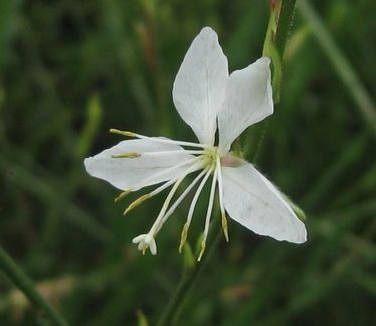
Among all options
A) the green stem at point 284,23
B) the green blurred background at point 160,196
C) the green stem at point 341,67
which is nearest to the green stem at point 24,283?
the green stem at point 284,23

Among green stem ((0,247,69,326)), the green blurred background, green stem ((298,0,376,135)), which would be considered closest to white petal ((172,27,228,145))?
green stem ((0,247,69,326))

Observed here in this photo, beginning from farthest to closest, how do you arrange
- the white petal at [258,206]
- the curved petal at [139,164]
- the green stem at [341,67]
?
the green stem at [341,67], the curved petal at [139,164], the white petal at [258,206]

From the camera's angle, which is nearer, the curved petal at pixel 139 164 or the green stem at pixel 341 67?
the curved petal at pixel 139 164

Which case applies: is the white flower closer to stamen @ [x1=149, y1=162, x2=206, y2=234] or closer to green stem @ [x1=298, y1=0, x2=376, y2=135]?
stamen @ [x1=149, y1=162, x2=206, y2=234]

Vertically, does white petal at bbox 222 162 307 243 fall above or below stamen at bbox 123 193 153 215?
below

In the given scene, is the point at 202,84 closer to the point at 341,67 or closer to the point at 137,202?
the point at 137,202

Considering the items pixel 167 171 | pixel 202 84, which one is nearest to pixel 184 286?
pixel 167 171

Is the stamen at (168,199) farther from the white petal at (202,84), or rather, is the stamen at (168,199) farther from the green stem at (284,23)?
the green stem at (284,23)

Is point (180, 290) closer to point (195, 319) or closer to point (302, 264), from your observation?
point (195, 319)
